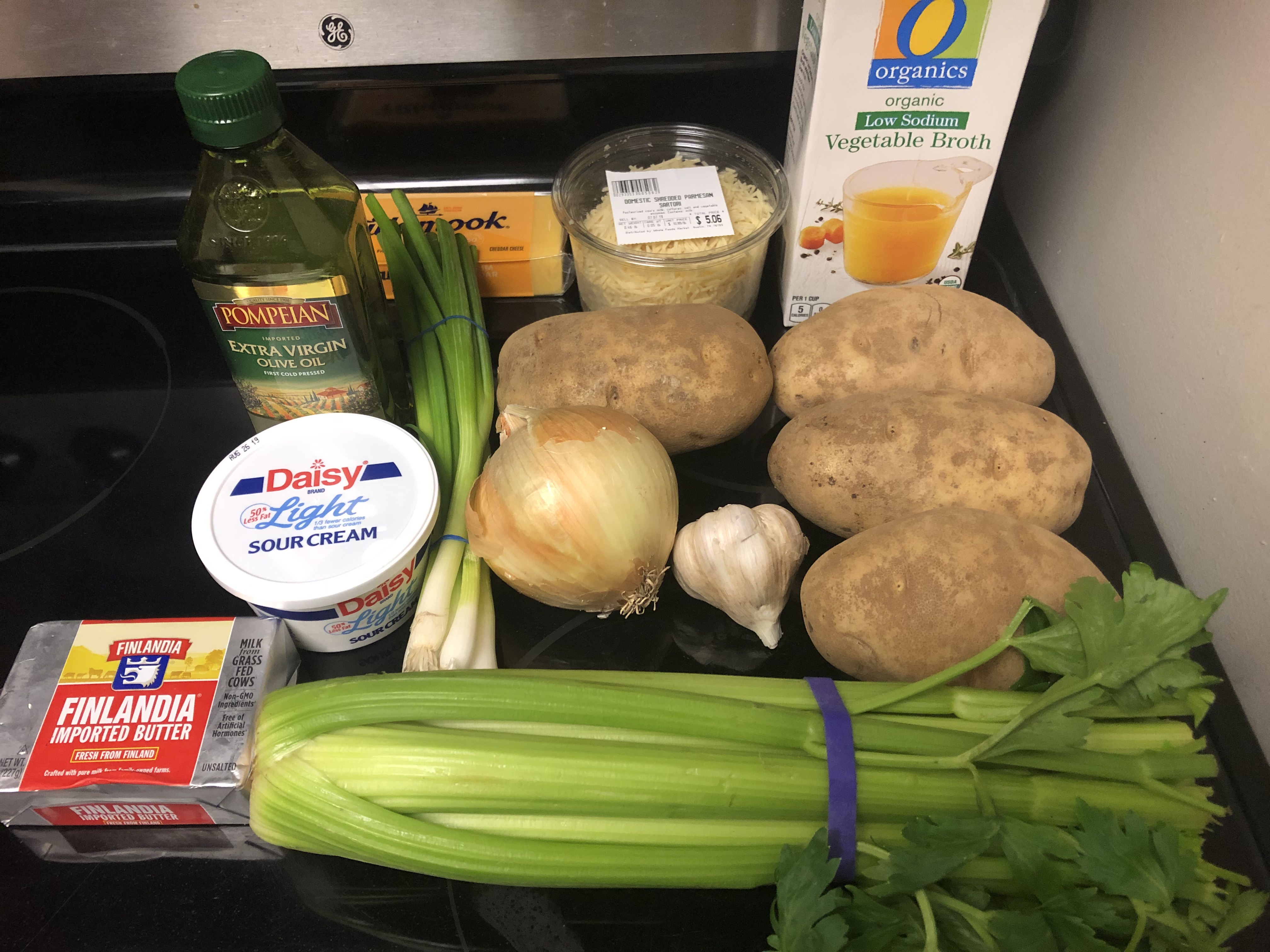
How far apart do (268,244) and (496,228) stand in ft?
1.24

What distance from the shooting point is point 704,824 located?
2.07 feet

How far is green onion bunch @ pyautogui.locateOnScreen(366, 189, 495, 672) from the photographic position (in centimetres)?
76

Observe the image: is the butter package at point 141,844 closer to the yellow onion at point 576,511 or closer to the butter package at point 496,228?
the yellow onion at point 576,511

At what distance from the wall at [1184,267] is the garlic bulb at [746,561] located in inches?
15.3

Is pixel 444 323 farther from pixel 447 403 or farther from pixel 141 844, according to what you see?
pixel 141 844

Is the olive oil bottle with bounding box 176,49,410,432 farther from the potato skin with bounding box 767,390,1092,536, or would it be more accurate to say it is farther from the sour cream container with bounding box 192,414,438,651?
the potato skin with bounding box 767,390,1092,536

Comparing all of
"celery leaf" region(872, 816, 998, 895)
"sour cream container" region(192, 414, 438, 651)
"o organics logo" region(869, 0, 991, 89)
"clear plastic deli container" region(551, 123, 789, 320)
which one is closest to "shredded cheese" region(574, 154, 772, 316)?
"clear plastic deli container" region(551, 123, 789, 320)

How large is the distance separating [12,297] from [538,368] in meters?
0.79

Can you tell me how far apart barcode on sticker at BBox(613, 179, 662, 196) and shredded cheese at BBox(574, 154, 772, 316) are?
0.08 ft

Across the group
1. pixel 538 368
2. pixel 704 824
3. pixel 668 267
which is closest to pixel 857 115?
pixel 668 267

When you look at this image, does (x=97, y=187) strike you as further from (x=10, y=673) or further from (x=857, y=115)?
(x=857, y=115)

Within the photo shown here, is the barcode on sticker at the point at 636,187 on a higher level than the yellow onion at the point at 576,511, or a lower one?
higher

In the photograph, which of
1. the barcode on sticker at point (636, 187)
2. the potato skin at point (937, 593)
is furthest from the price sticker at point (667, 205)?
the potato skin at point (937, 593)

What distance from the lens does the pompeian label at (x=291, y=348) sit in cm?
75
